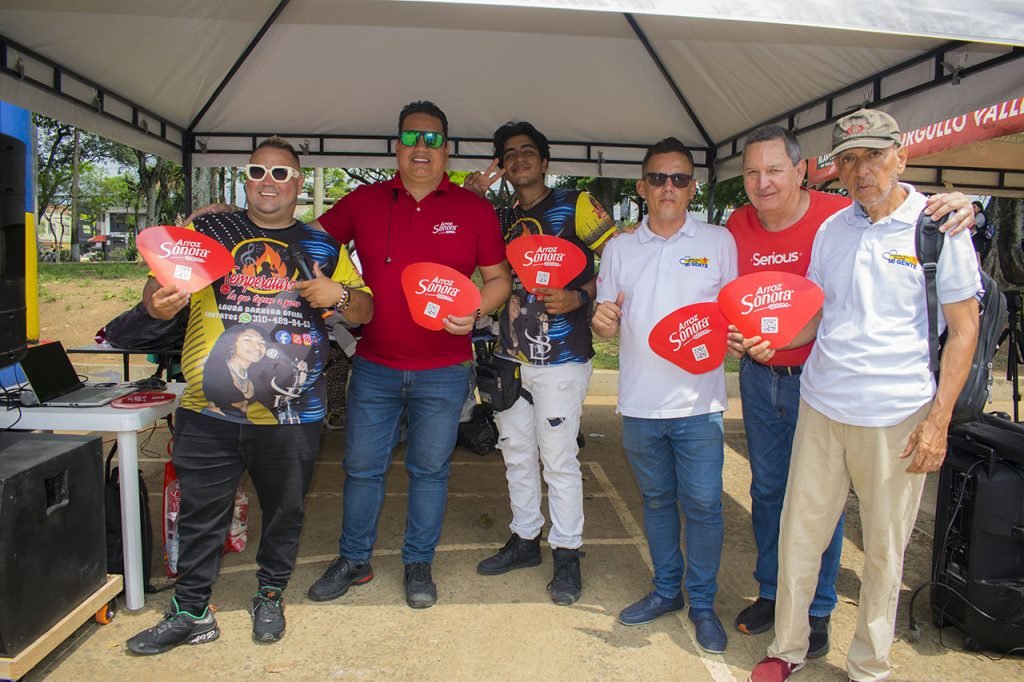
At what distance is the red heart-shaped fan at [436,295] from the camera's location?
2816mm

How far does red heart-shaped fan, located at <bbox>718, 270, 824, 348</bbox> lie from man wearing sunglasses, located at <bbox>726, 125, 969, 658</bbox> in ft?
0.38

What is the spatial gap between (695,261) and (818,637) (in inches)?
63.9

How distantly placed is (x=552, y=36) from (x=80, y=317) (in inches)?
515

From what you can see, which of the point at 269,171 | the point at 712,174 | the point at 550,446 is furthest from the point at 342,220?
the point at 712,174

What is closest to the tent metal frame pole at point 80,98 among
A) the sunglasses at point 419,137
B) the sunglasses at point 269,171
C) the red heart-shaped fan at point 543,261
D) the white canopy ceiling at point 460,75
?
the white canopy ceiling at point 460,75

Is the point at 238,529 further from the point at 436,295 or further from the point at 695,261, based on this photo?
the point at 695,261

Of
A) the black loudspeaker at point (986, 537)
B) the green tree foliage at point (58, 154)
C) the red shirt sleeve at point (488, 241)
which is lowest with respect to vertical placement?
the black loudspeaker at point (986, 537)

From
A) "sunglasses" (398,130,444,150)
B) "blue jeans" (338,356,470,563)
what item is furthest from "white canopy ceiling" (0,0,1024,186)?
"blue jeans" (338,356,470,563)

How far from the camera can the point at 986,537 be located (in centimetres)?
277

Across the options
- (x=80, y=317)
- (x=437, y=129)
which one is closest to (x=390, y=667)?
(x=437, y=129)

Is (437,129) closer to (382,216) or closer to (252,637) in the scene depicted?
(382,216)

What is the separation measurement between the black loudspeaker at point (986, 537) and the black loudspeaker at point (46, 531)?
3544 millimetres

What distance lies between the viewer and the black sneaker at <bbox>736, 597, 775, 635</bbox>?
2961 millimetres

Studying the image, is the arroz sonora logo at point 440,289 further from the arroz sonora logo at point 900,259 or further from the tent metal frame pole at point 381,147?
the tent metal frame pole at point 381,147
